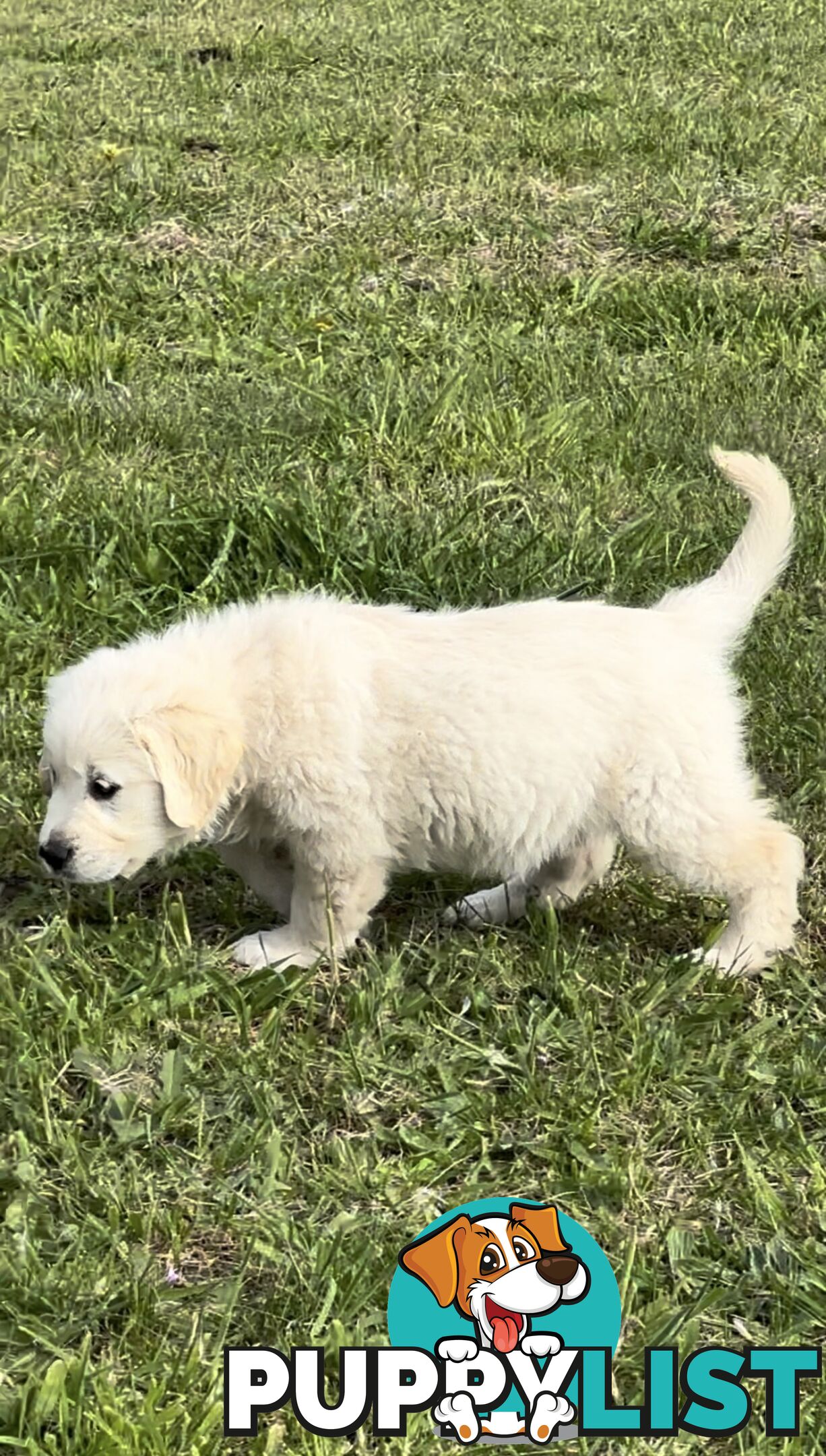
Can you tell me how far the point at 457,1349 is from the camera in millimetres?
2072

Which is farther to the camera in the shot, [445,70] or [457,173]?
[445,70]

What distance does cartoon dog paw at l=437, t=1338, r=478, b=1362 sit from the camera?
206 cm

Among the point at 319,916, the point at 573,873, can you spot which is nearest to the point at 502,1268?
the point at 319,916

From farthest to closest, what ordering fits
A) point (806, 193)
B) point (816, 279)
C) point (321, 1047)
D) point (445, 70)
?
point (445, 70) → point (806, 193) → point (816, 279) → point (321, 1047)

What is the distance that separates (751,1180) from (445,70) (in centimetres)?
916

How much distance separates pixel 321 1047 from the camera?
270 centimetres

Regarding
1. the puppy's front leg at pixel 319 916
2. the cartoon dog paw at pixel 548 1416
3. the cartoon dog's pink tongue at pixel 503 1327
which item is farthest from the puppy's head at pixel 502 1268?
the puppy's front leg at pixel 319 916

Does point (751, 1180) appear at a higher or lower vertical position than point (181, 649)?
lower

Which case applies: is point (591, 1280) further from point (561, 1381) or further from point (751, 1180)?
point (751, 1180)

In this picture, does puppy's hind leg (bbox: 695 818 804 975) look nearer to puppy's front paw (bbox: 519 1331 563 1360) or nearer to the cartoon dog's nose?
the cartoon dog's nose

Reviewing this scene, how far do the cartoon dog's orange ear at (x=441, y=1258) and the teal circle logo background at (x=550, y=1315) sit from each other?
0.03ft

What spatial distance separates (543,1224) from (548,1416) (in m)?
0.31

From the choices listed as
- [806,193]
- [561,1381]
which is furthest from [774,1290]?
[806,193]

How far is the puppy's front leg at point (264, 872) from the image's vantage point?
3041 millimetres
